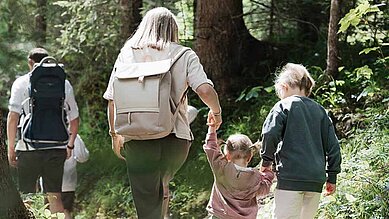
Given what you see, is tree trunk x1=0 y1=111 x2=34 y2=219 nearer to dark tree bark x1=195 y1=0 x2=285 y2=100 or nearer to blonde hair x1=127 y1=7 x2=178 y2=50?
blonde hair x1=127 y1=7 x2=178 y2=50

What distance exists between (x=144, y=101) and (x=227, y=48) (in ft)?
18.0

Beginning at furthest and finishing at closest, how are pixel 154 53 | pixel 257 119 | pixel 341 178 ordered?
pixel 257 119, pixel 341 178, pixel 154 53

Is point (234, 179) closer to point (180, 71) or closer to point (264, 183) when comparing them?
point (264, 183)

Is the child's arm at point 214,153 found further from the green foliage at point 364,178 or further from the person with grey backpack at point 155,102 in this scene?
the green foliage at point 364,178

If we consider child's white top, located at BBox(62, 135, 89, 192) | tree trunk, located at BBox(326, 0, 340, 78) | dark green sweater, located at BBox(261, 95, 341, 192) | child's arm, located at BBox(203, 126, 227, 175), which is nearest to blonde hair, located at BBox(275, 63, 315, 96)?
dark green sweater, located at BBox(261, 95, 341, 192)

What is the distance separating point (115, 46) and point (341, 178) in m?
5.68

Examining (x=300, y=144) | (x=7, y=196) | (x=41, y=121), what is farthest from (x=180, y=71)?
(x=41, y=121)

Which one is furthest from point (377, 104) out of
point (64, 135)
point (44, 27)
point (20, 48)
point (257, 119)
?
point (44, 27)

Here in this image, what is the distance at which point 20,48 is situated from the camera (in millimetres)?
11414

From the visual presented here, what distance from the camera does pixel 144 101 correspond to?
4.65 meters

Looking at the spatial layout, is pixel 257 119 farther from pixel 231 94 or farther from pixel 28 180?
pixel 28 180

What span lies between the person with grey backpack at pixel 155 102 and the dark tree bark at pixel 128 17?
5756 mm

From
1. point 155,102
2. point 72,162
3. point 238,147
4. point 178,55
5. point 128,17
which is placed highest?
point 178,55

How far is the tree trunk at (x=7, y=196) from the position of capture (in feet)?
14.1
